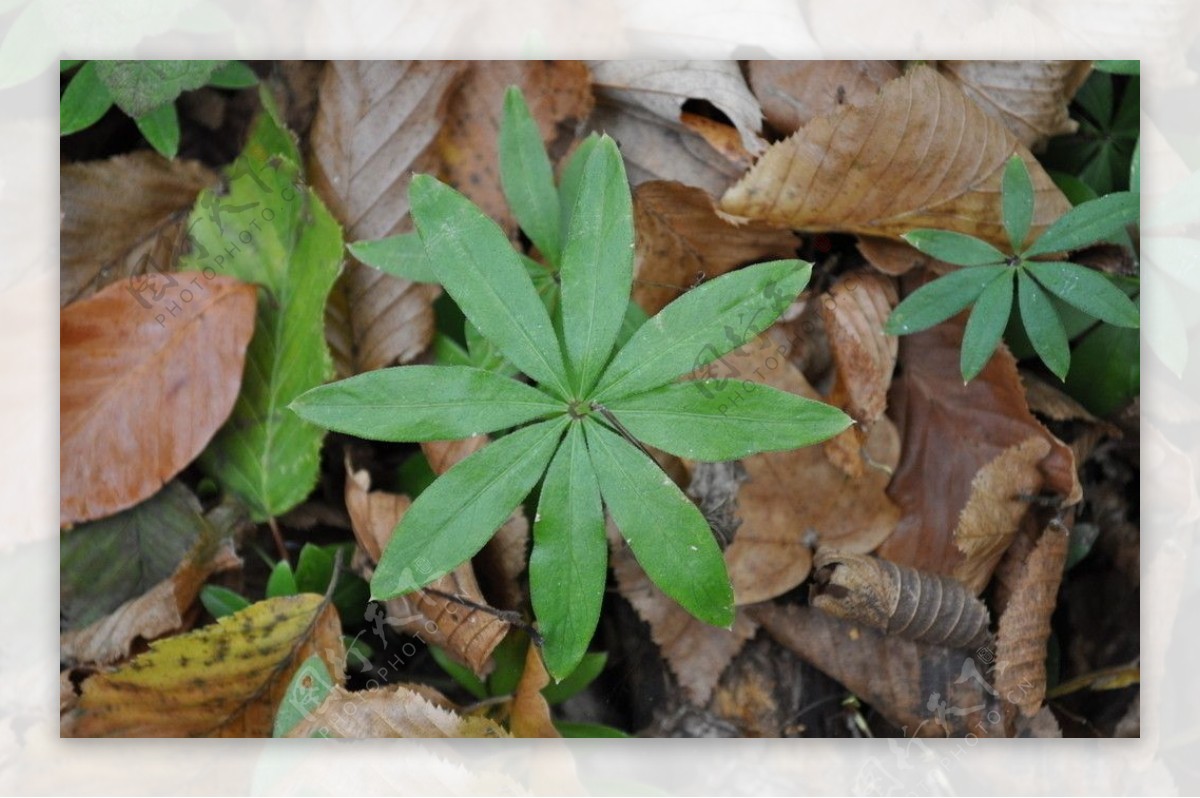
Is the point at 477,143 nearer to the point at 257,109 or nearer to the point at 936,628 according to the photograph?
the point at 257,109

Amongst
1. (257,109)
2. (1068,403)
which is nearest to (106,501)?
(257,109)

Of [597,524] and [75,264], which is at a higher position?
[75,264]

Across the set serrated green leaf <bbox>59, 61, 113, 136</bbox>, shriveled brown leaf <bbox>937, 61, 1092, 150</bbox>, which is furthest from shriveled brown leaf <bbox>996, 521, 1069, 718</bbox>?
serrated green leaf <bbox>59, 61, 113, 136</bbox>

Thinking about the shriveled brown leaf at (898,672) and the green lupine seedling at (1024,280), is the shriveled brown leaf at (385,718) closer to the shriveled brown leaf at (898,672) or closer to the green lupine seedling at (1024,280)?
the shriveled brown leaf at (898,672)

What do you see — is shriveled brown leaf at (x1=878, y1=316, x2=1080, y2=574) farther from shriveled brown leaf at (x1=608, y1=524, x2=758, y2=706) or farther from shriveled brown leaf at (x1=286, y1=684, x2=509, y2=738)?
shriveled brown leaf at (x1=286, y1=684, x2=509, y2=738)

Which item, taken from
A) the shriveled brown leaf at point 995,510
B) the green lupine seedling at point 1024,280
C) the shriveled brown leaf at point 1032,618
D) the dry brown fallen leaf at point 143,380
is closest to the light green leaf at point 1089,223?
the green lupine seedling at point 1024,280

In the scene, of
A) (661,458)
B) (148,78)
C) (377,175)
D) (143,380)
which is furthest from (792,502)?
(148,78)
